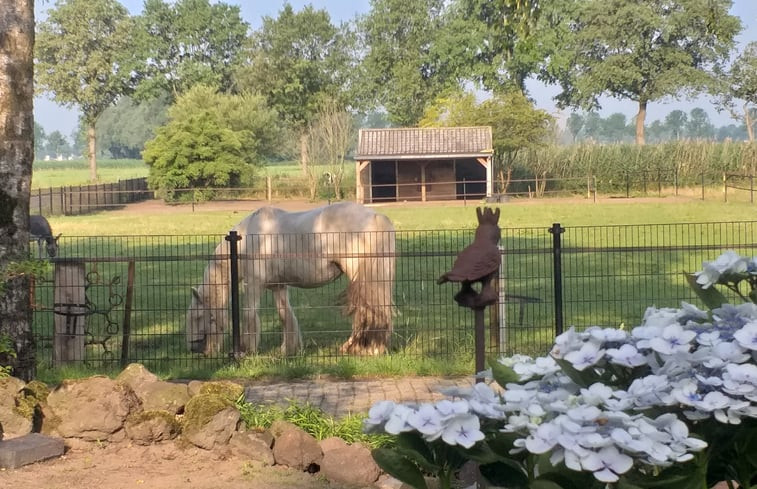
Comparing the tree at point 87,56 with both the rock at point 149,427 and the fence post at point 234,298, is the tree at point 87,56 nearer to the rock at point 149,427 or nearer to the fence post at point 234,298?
the fence post at point 234,298

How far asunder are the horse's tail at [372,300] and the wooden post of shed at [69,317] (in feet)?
9.68

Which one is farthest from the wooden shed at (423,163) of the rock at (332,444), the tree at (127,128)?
the tree at (127,128)

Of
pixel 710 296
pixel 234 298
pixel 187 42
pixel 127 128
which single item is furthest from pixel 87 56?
pixel 127 128

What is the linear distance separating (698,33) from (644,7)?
515 centimetres

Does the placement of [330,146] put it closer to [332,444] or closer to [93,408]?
[93,408]

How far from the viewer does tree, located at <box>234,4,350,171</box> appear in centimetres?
7556

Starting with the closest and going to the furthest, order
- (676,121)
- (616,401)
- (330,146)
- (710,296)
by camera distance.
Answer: (616,401) → (710,296) → (330,146) → (676,121)

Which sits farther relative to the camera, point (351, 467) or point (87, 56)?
point (87, 56)

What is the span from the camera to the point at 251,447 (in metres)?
6.50

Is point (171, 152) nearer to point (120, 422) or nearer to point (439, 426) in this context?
point (120, 422)

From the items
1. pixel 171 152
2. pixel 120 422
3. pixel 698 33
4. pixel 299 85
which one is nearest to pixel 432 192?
pixel 171 152

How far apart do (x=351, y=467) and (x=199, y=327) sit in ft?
18.9

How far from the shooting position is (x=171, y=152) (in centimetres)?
5112

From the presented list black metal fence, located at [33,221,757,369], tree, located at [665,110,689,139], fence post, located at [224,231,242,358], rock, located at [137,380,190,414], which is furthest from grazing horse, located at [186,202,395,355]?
tree, located at [665,110,689,139]
